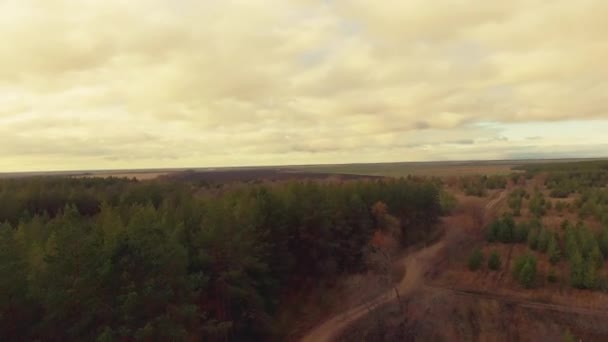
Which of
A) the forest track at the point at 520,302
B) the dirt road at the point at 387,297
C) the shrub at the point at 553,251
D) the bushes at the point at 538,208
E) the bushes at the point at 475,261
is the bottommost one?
the forest track at the point at 520,302

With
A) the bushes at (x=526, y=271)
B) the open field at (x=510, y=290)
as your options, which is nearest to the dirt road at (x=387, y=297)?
the open field at (x=510, y=290)

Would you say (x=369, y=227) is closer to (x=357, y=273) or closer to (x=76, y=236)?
(x=357, y=273)

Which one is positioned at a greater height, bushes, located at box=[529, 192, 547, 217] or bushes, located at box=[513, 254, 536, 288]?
bushes, located at box=[529, 192, 547, 217]

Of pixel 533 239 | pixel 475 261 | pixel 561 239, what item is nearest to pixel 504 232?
pixel 533 239

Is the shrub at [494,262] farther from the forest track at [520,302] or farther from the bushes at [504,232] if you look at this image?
the bushes at [504,232]

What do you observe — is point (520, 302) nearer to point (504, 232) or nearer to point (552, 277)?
point (552, 277)

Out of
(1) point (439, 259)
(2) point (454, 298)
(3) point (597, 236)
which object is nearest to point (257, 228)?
(2) point (454, 298)

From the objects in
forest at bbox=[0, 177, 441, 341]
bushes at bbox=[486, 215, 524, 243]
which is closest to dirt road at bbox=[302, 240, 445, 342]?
forest at bbox=[0, 177, 441, 341]

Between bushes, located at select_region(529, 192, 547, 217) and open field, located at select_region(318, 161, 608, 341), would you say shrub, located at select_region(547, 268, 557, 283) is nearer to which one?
open field, located at select_region(318, 161, 608, 341)

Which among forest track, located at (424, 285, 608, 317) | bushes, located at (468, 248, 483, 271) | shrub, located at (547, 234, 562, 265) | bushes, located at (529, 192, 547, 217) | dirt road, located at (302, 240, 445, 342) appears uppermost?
bushes, located at (529, 192, 547, 217)
